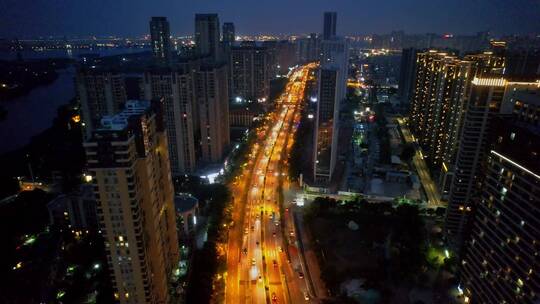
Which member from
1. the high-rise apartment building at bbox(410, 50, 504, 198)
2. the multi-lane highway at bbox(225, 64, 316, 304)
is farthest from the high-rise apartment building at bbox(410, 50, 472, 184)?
the multi-lane highway at bbox(225, 64, 316, 304)

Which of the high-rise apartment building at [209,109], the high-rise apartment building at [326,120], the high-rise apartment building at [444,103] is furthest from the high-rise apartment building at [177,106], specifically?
the high-rise apartment building at [444,103]

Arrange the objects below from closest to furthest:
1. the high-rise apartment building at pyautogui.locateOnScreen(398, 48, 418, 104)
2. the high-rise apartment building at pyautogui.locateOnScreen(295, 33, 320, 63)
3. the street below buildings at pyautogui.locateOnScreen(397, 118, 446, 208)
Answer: the street below buildings at pyautogui.locateOnScreen(397, 118, 446, 208), the high-rise apartment building at pyautogui.locateOnScreen(398, 48, 418, 104), the high-rise apartment building at pyautogui.locateOnScreen(295, 33, 320, 63)

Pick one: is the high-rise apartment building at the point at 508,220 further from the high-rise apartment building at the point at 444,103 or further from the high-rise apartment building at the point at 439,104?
the high-rise apartment building at the point at 439,104

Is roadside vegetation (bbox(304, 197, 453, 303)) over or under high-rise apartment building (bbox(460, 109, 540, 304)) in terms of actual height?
under

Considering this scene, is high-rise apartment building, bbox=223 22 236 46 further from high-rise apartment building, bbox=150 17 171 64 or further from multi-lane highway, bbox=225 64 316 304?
multi-lane highway, bbox=225 64 316 304

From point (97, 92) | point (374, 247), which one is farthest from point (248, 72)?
point (374, 247)

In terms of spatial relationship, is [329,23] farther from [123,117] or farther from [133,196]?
[133,196]
